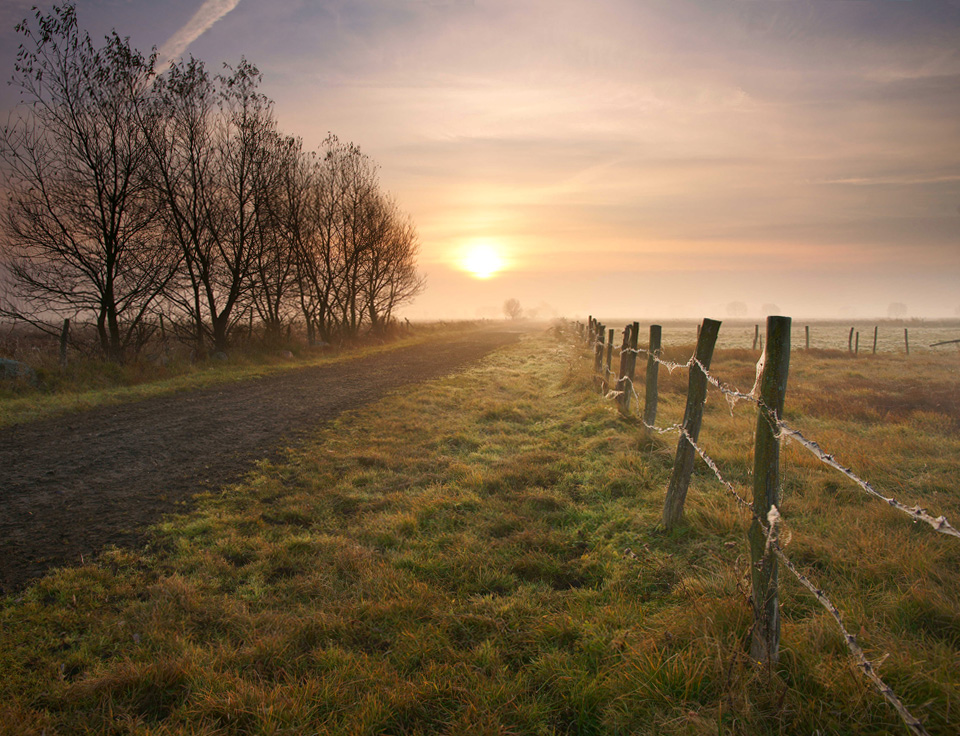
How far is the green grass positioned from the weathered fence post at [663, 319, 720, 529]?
10748 millimetres

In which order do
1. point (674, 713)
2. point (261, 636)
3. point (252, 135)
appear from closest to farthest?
point (674, 713)
point (261, 636)
point (252, 135)

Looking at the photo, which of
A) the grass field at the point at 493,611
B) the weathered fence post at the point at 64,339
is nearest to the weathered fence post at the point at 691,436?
the grass field at the point at 493,611

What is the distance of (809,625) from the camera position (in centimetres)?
274

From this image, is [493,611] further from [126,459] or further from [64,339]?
[64,339]

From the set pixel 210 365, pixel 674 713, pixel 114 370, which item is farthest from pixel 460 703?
pixel 210 365

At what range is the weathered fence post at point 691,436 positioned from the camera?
4.43 m

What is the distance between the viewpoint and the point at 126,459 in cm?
653

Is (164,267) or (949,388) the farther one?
(164,267)

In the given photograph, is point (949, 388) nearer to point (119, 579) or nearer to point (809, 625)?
point (809, 625)

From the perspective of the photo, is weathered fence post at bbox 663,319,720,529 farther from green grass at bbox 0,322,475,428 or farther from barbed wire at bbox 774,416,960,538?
green grass at bbox 0,322,475,428

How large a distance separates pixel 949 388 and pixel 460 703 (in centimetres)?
1535

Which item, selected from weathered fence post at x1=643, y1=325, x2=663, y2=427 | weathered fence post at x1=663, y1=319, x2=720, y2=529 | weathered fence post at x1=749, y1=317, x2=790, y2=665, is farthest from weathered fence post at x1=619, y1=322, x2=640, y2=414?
weathered fence post at x1=749, y1=317, x2=790, y2=665

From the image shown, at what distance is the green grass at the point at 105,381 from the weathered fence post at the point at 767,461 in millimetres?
11219

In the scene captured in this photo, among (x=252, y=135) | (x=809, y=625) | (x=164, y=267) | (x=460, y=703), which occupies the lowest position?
(x=460, y=703)
